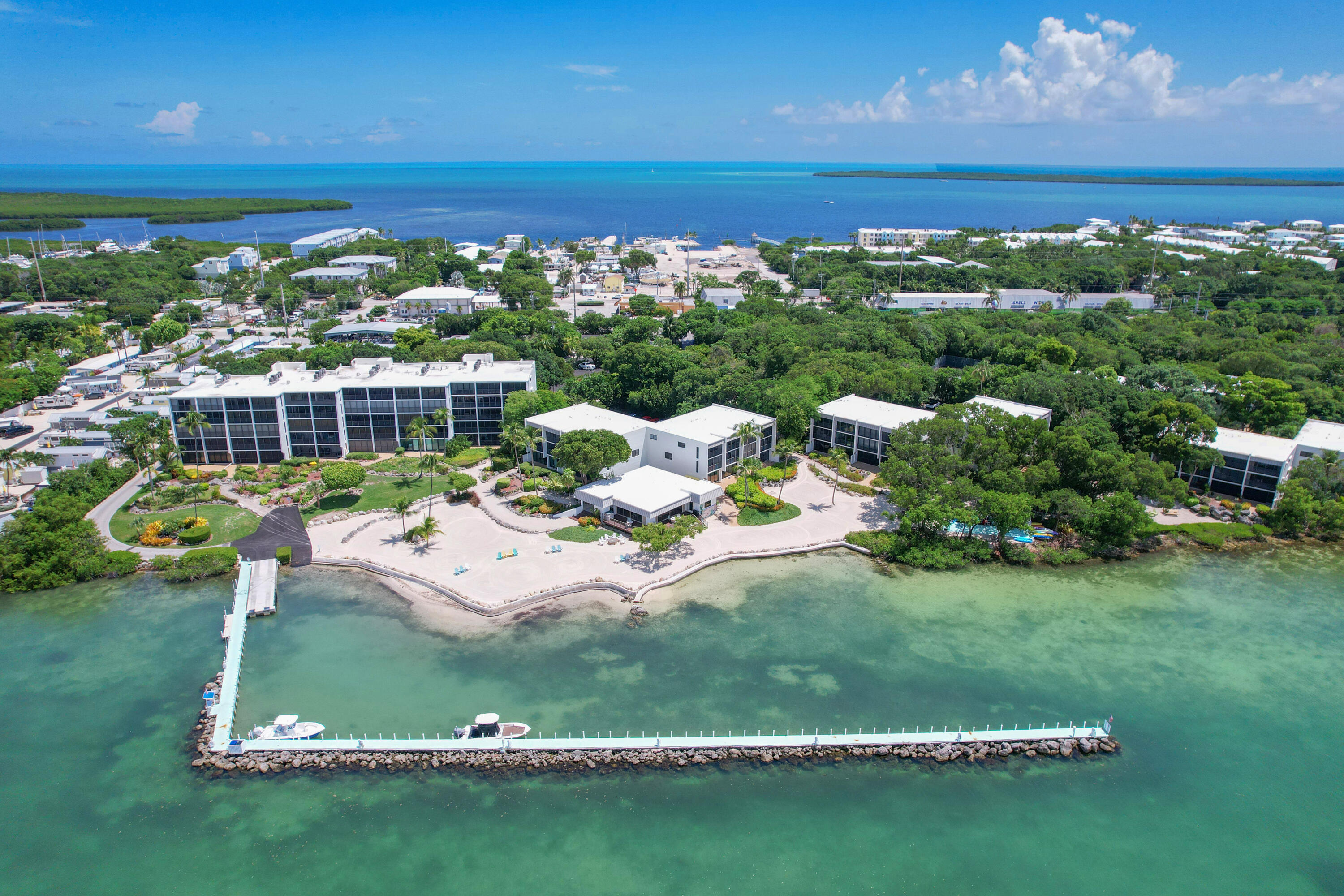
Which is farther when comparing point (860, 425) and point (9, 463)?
point (860, 425)

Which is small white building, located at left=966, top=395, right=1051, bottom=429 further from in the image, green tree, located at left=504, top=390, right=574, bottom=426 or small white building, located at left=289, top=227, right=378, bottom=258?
small white building, located at left=289, top=227, right=378, bottom=258

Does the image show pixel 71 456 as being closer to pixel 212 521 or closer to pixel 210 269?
pixel 212 521

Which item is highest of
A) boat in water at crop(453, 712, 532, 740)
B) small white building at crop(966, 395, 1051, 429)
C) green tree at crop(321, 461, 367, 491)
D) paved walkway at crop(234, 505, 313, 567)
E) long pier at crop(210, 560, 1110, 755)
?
small white building at crop(966, 395, 1051, 429)

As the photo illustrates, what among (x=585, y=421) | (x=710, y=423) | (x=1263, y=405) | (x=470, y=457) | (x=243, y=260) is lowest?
(x=470, y=457)

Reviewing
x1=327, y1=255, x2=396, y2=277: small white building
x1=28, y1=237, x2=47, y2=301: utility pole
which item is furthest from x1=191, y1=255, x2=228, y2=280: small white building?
x1=28, y1=237, x2=47, y2=301: utility pole

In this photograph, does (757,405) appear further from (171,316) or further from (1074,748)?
(171,316)

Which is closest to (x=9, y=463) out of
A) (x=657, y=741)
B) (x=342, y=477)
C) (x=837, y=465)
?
(x=342, y=477)

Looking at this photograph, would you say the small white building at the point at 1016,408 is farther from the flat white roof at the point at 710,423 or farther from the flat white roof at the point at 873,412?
the flat white roof at the point at 710,423
